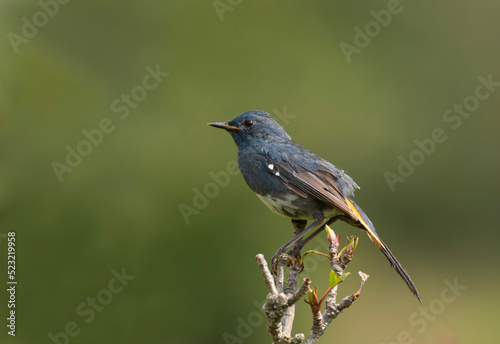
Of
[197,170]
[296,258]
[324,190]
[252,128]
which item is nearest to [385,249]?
[324,190]

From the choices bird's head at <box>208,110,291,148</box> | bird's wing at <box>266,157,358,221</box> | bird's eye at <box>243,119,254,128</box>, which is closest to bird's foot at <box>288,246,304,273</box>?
bird's wing at <box>266,157,358,221</box>

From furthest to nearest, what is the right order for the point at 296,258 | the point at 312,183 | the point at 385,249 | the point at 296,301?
the point at 312,183
the point at 385,249
the point at 296,258
the point at 296,301

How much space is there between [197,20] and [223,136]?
2264 millimetres

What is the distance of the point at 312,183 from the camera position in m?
4.64

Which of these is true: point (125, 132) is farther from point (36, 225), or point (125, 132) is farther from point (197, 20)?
point (197, 20)

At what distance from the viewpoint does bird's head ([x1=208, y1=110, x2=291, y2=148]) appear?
5.09 meters

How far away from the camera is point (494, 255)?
34.8 ft

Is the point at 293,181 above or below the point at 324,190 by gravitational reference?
above

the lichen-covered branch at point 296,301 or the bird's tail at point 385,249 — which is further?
the bird's tail at point 385,249

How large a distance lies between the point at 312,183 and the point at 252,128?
76 cm

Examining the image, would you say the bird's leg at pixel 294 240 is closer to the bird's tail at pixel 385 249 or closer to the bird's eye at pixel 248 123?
the bird's tail at pixel 385 249

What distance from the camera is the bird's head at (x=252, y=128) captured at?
200 inches

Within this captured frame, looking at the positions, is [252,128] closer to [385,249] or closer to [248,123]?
[248,123]

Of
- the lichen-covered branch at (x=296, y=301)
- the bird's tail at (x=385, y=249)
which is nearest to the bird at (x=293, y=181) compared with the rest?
the bird's tail at (x=385, y=249)
